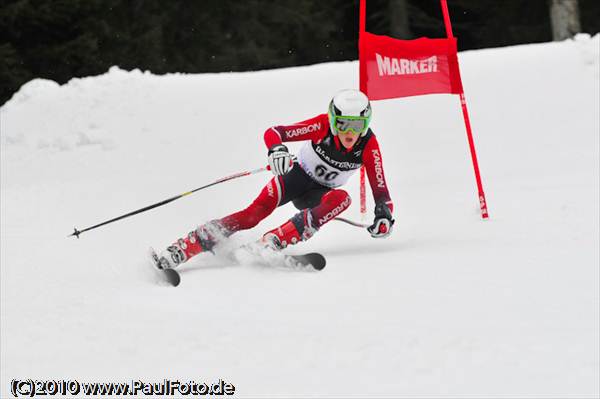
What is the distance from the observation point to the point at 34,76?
18016 millimetres

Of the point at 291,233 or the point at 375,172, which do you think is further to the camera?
the point at 375,172

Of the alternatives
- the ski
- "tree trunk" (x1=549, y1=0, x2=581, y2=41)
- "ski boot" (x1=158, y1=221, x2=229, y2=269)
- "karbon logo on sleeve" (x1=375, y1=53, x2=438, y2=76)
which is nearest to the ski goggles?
"ski boot" (x1=158, y1=221, x2=229, y2=269)

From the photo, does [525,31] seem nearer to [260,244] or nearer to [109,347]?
[260,244]

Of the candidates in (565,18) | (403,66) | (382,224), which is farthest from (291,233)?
(565,18)

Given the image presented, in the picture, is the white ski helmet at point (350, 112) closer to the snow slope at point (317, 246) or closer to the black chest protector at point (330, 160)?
the black chest protector at point (330, 160)

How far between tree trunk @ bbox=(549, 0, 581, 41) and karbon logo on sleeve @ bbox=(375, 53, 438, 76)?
26.7 ft

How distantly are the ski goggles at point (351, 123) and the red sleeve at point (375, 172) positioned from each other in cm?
18

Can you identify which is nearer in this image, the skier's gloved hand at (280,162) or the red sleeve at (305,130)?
the skier's gloved hand at (280,162)

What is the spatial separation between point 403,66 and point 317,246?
Result: 177cm

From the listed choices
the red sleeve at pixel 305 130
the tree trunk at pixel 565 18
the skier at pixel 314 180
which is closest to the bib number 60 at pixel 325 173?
the skier at pixel 314 180

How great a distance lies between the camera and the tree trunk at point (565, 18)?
1474cm

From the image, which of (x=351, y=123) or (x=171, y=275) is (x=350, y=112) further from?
(x=171, y=275)

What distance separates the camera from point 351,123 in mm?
6297

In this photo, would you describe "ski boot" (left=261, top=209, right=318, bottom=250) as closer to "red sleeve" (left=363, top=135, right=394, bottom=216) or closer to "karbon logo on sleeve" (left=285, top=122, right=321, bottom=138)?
"red sleeve" (left=363, top=135, right=394, bottom=216)
